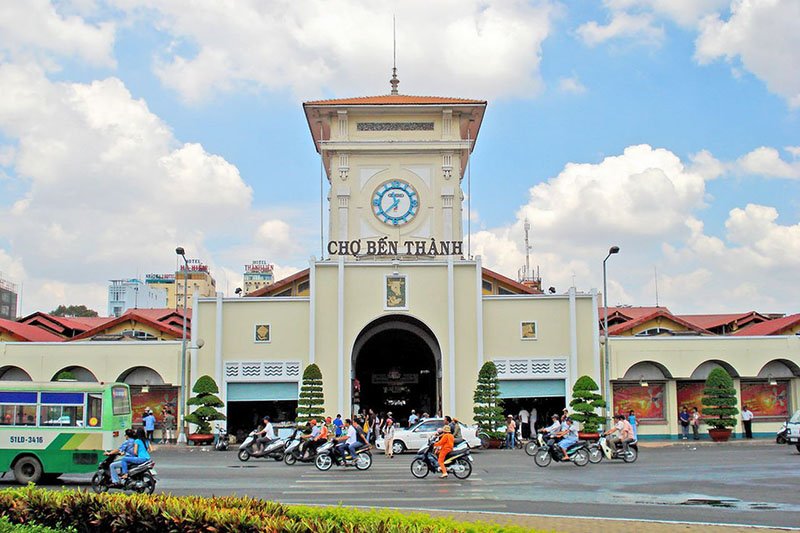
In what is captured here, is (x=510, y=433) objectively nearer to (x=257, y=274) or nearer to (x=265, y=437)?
(x=265, y=437)

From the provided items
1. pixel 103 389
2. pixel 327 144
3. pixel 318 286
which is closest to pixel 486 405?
pixel 318 286

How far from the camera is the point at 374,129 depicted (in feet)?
153

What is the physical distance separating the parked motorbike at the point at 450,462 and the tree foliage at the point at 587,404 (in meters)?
16.3

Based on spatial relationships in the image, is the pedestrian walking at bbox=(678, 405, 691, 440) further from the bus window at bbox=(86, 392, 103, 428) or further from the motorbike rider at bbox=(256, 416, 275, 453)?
the bus window at bbox=(86, 392, 103, 428)

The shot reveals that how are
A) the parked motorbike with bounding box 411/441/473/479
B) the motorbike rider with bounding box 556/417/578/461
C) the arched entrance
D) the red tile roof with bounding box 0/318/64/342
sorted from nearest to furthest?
the parked motorbike with bounding box 411/441/473/479 < the motorbike rider with bounding box 556/417/578/461 < the red tile roof with bounding box 0/318/64/342 < the arched entrance

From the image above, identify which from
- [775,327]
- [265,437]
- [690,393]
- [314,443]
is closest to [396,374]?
[690,393]

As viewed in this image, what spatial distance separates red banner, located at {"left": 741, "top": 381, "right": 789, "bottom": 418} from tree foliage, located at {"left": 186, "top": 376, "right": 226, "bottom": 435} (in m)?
24.6

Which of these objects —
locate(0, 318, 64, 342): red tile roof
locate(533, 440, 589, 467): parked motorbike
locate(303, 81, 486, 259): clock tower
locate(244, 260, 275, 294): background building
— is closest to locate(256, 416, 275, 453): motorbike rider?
locate(533, 440, 589, 467): parked motorbike

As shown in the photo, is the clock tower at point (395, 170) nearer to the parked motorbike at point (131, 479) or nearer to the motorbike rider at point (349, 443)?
the motorbike rider at point (349, 443)

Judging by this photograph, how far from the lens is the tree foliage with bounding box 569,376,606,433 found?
1478 inches

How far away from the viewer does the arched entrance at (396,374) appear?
156ft

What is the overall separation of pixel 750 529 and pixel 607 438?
48.5 feet

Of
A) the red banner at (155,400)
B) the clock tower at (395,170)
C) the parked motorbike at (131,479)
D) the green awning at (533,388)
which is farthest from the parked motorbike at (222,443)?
the parked motorbike at (131,479)

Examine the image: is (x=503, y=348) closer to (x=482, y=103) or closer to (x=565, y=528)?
(x=482, y=103)
